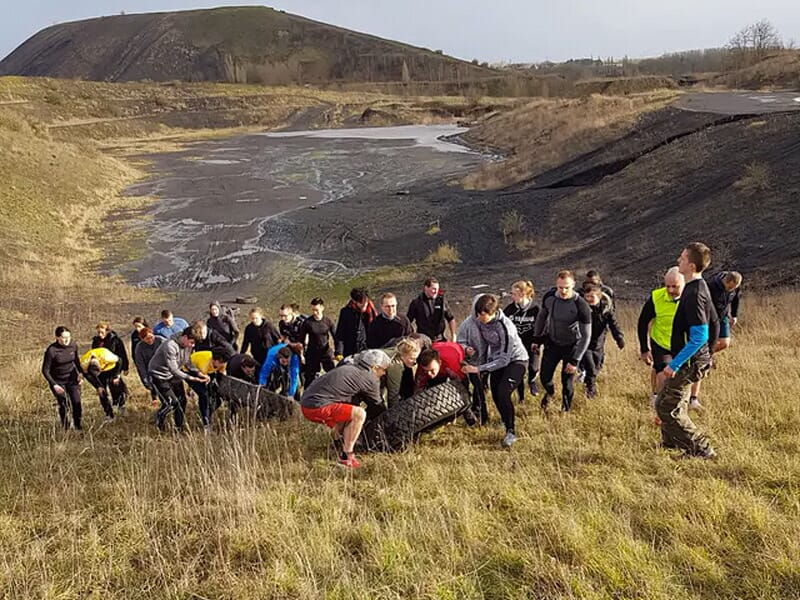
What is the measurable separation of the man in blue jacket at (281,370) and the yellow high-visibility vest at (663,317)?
4032 mm

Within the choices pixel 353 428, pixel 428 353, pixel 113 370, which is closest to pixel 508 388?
pixel 428 353

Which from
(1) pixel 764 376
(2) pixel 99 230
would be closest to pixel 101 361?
(1) pixel 764 376

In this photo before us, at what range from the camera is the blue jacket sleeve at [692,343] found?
448cm

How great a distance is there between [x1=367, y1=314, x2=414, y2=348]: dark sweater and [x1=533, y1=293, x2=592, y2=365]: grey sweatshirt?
1.64m

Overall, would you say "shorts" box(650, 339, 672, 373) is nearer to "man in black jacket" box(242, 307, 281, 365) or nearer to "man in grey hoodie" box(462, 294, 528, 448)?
"man in grey hoodie" box(462, 294, 528, 448)

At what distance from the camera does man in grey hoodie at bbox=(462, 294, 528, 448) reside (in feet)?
18.8

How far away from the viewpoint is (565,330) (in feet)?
20.9

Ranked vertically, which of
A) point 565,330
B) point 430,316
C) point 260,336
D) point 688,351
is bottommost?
point 260,336

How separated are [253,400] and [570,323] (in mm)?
3409

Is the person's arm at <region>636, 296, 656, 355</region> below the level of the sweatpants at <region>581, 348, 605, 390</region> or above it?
above

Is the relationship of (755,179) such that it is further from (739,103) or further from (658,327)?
(658,327)

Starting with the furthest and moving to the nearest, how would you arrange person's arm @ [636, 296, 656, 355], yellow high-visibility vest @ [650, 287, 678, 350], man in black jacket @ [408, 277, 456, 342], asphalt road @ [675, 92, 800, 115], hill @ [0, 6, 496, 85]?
hill @ [0, 6, 496, 85] → asphalt road @ [675, 92, 800, 115] → man in black jacket @ [408, 277, 456, 342] → person's arm @ [636, 296, 656, 355] → yellow high-visibility vest @ [650, 287, 678, 350]

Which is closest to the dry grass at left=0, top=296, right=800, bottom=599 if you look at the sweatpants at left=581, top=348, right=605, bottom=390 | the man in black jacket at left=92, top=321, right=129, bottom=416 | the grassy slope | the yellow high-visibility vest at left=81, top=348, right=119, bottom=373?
the grassy slope

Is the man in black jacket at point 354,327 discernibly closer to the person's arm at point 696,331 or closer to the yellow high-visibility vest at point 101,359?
the yellow high-visibility vest at point 101,359
